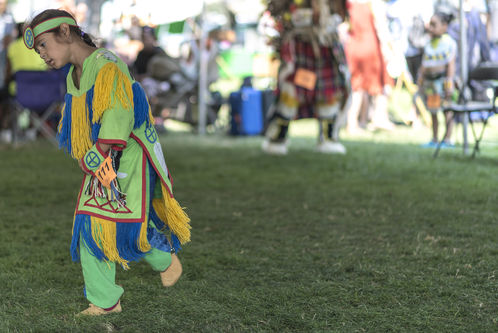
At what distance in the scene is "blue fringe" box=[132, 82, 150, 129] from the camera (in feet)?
8.32

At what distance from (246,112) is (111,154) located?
24.8 ft

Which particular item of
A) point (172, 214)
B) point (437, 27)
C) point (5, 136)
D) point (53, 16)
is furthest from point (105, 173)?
point (5, 136)

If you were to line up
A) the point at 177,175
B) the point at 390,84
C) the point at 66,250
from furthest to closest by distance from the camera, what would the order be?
the point at 390,84 → the point at 177,175 → the point at 66,250

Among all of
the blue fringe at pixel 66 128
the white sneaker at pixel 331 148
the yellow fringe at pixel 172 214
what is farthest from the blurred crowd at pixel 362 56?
the blue fringe at pixel 66 128

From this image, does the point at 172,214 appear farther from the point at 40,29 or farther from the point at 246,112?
the point at 246,112

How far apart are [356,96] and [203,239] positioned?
638cm

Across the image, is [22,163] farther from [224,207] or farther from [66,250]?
[66,250]

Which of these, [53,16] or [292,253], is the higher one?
[53,16]

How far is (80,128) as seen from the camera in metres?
2.49

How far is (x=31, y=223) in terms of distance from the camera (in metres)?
4.19

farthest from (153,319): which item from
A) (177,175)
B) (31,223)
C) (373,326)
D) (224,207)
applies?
(177,175)

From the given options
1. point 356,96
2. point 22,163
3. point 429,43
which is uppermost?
point 429,43

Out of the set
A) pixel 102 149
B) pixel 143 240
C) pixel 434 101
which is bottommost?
pixel 143 240

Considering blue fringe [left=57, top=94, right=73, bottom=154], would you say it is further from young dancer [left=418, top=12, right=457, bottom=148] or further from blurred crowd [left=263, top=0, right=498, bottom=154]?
young dancer [left=418, top=12, right=457, bottom=148]
